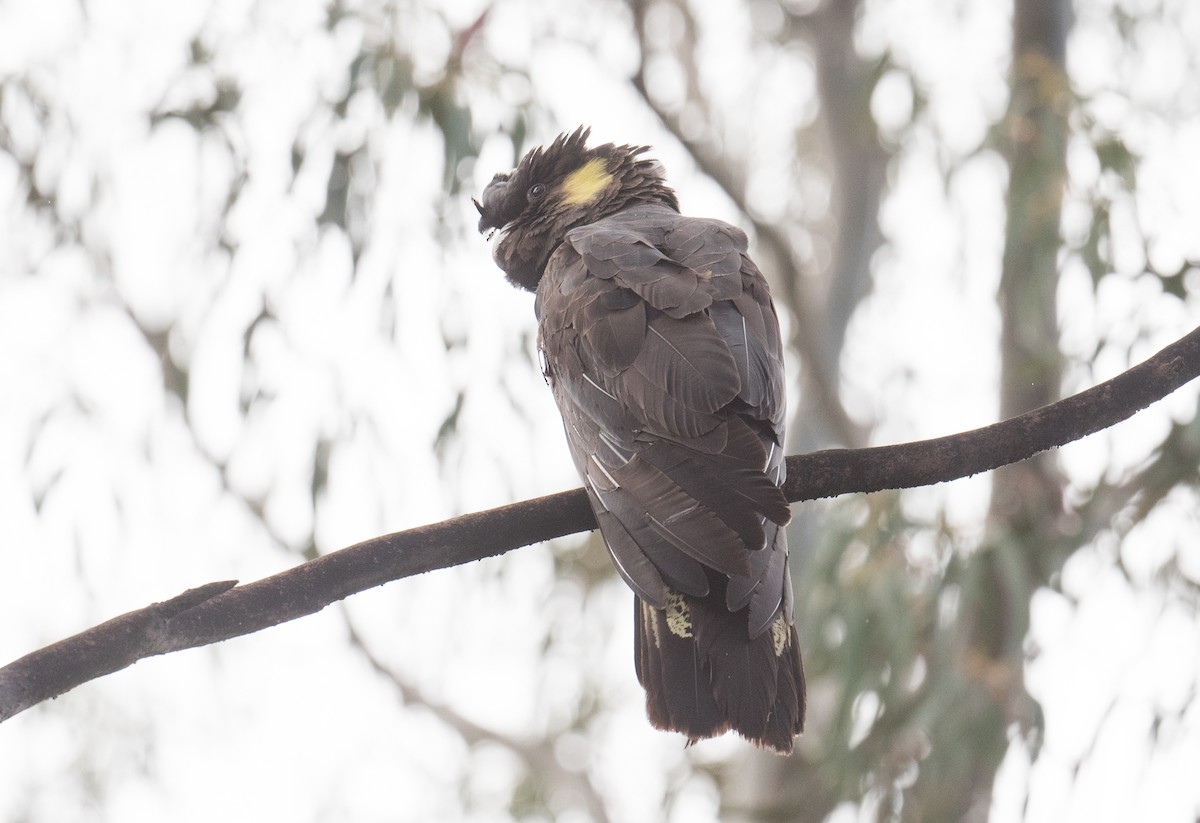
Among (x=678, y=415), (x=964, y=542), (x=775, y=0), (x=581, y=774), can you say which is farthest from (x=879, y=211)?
(x=678, y=415)

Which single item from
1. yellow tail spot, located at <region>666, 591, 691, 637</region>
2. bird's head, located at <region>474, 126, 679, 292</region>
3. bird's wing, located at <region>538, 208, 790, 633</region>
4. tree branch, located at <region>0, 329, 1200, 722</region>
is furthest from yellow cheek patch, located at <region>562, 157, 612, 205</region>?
yellow tail spot, located at <region>666, 591, 691, 637</region>

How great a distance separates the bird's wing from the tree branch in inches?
3.7

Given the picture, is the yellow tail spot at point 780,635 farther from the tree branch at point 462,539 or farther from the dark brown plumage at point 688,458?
the tree branch at point 462,539


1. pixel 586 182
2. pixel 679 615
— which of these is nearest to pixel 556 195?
pixel 586 182

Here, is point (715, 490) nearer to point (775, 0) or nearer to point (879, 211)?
point (879, 211)

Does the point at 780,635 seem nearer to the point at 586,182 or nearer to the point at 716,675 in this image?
the point at 716,675

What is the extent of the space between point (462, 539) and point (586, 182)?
4.17 ft

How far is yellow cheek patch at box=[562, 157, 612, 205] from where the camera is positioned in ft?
8.39

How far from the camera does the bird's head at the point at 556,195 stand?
2.49m

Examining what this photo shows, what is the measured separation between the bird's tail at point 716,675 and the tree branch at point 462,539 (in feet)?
0.59

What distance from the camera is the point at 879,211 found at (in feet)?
16.3

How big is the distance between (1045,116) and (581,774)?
126 inches

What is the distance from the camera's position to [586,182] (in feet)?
8.58

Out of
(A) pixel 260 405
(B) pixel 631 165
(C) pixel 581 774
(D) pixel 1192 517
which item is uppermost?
(B) pixel 631 165
